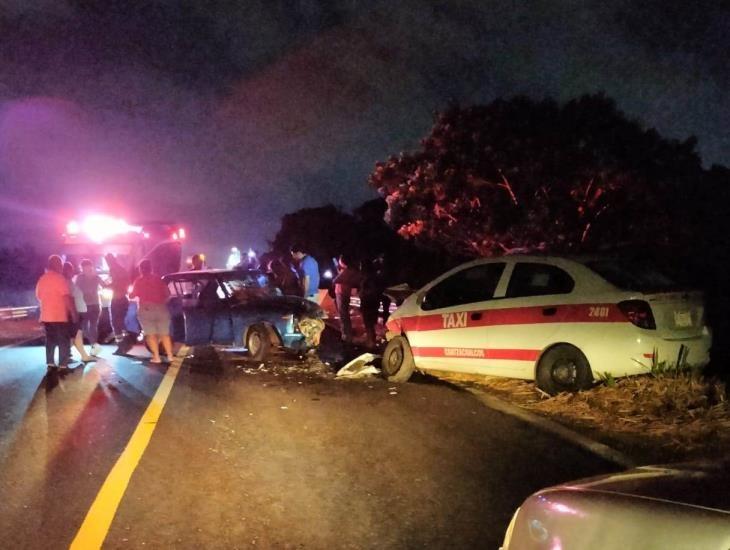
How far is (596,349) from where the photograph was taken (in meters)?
7.63

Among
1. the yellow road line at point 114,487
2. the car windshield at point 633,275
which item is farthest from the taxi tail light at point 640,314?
the yellow road line at point 114,487

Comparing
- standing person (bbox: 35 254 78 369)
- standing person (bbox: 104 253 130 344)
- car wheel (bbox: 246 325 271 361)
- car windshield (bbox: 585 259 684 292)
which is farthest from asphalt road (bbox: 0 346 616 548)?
standing person (bbox: 104 253 130 344)

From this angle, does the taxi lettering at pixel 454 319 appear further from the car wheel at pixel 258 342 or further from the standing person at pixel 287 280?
the standing person at pixel 287 280

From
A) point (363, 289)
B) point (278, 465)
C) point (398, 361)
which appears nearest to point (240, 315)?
point (363, 289)

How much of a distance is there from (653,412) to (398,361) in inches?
139

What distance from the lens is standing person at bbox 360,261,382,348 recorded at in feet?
42.8

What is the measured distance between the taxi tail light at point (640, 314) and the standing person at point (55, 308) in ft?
25.7

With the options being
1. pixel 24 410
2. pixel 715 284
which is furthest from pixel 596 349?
pixel 715 284

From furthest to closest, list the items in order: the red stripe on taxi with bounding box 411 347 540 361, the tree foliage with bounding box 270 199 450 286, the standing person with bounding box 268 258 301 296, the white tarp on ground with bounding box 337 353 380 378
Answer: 1. the tree foliage with bounding box 270 199 450 286
2. the standing person with bounding box 268 258 301 296
3. the white tarp on ground with bounding box 337 353 380 378
4. the red stripe on taxi with bounding box 411 347 540 361

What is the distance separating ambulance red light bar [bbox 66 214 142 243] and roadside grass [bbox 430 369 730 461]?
12.1 metres

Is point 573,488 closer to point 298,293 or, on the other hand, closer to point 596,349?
point 596,349

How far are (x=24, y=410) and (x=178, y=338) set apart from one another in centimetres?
455

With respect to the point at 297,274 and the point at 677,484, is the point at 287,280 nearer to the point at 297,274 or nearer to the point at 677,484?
the point at 297,274

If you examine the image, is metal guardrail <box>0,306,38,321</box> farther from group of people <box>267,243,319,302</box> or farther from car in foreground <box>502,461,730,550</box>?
car in foreground <box>502,461,730,550</box>
